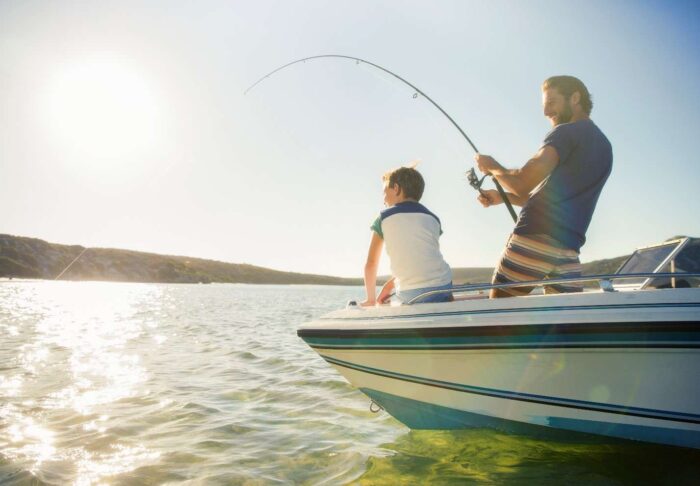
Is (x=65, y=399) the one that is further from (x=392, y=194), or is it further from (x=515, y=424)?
(x=515, y=424)

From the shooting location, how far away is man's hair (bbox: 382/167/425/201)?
3.57 metres

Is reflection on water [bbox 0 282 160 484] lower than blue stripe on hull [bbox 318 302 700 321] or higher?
lower

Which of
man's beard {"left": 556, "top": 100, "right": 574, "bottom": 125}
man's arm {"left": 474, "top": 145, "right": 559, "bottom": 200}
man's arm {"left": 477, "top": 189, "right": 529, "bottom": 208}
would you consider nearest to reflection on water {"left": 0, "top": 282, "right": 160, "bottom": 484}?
man's arm {"left": 474, "top": 145, "right": 559, "bottom": 200}

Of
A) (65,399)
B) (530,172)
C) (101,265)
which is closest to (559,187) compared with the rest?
→ (530,172)

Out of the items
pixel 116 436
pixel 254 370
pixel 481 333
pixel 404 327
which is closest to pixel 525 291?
pixel 481 333

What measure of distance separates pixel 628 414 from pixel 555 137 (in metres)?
1.80

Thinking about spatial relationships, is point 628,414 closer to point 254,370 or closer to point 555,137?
point 555,137

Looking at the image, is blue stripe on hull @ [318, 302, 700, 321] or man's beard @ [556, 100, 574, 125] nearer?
blue stripe on hull @ [318, 302, 700, 321]

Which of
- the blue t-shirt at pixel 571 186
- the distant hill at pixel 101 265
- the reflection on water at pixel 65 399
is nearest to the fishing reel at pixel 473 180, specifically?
the blue t-shirt at pixel 571 186

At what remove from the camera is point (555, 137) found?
3131 mm

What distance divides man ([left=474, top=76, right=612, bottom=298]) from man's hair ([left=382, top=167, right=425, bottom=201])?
59 cm

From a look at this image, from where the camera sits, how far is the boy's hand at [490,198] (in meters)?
4.15

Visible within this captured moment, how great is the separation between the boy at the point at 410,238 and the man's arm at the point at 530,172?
0.60 meters

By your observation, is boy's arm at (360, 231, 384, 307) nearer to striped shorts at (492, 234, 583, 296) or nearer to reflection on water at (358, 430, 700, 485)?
striped shorts at (492, 234, 583, 296)
